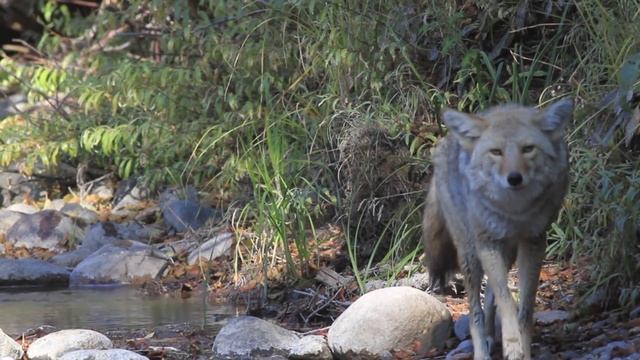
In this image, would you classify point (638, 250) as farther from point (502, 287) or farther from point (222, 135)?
point (222, 135)

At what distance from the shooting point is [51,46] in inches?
558

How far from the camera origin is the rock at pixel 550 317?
673cm

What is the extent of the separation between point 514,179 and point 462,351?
4.20ft

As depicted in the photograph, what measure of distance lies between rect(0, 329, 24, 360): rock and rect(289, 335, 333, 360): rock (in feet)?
4.98

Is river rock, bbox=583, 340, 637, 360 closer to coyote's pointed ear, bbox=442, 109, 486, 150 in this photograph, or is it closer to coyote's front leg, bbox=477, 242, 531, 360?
coyote's front leg, bbox=477, 242, 531, 360

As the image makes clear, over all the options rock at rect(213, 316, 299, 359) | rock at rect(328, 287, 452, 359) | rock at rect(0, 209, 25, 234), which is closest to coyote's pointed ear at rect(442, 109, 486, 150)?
rock at rect(328, 287, 452, 359)

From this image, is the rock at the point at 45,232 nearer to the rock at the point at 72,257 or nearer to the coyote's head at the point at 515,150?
the rock at the point at 72,257

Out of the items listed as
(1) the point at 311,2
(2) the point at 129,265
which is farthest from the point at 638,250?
(2) the point at 129,265

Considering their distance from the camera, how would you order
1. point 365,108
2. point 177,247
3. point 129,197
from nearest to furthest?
1. point 365,108
2. point 177,247
3. point 129,197

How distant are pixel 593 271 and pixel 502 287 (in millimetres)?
1232

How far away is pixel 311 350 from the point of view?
6477 mm

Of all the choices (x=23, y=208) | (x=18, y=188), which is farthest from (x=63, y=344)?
(x=18, y=188)

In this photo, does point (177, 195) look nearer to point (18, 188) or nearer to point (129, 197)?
point (129, 197)

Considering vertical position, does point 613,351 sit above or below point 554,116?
below
